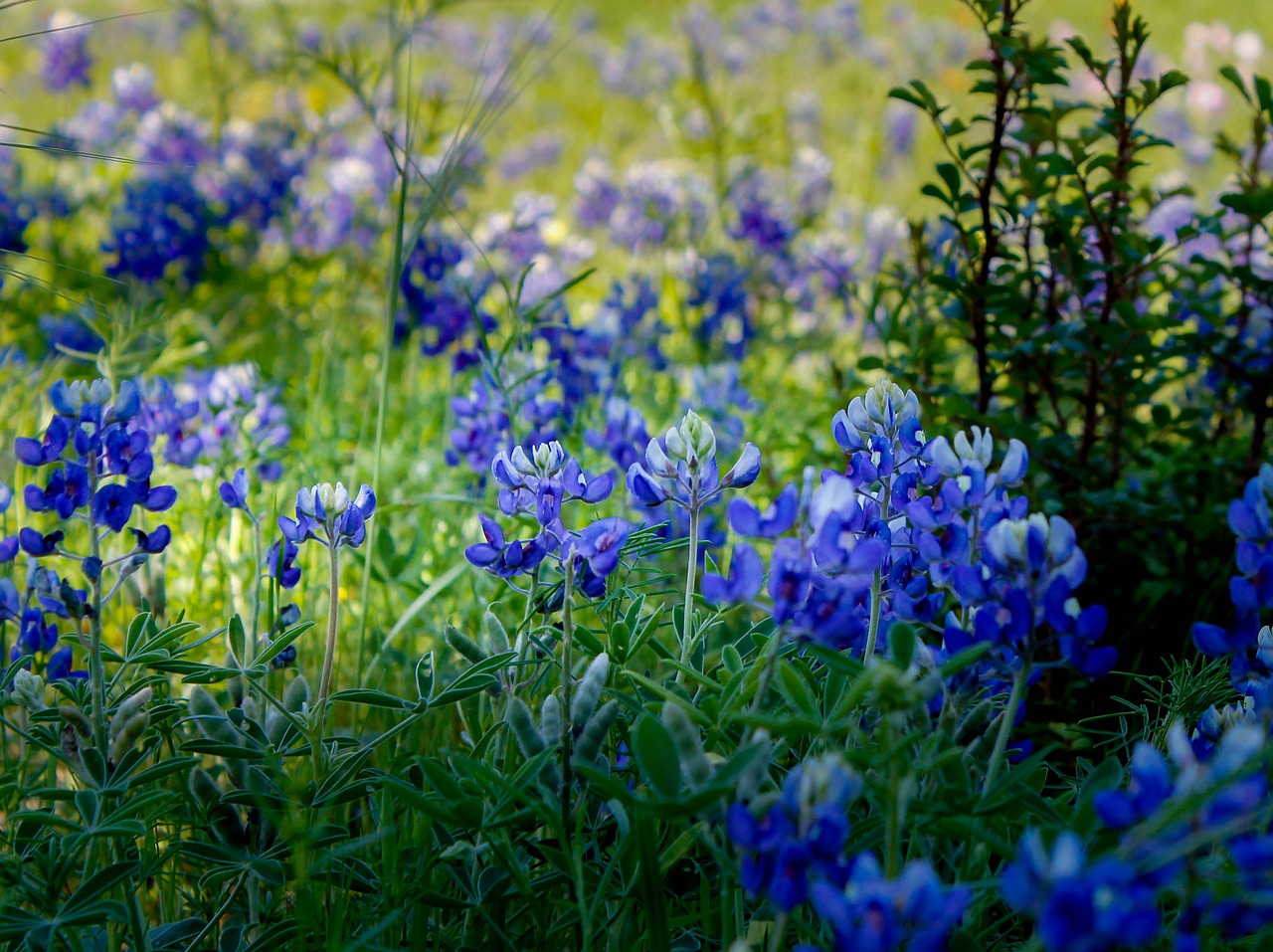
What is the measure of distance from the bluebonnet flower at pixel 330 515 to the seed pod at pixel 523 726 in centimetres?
30

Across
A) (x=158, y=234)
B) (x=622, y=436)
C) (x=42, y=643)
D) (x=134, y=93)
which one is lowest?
(x=42, y=643)

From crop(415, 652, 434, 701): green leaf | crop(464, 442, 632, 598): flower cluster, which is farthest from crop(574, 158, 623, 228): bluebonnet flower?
crop(415, 652, 434, 701): green leaf

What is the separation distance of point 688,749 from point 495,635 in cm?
49

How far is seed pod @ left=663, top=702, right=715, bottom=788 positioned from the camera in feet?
3.35

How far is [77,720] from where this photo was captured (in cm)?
130

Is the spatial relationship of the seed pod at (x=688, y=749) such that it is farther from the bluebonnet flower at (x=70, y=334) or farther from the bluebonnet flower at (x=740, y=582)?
the bluebonnet flower at (x=70, y=334)

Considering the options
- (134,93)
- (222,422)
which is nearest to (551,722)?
(222,422)

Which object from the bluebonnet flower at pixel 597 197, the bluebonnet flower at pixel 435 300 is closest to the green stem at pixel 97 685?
the bluebonnet flower at pixel 435 300

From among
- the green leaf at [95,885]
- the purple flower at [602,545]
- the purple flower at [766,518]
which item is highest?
the purple flower at [766,518]

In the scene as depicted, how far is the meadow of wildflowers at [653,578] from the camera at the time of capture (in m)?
1.07

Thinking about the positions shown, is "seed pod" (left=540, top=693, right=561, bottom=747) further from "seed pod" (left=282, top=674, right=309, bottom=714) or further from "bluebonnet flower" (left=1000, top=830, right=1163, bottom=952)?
"bluebonnet flower" (left=1000, top=830, right=1163, bottom=952)

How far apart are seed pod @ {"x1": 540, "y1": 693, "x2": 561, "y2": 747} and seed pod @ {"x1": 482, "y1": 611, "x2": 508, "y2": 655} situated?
193mm

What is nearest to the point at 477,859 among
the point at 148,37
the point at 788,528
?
the point at 788,528

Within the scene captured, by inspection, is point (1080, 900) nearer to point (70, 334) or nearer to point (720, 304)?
point (720, 304)
